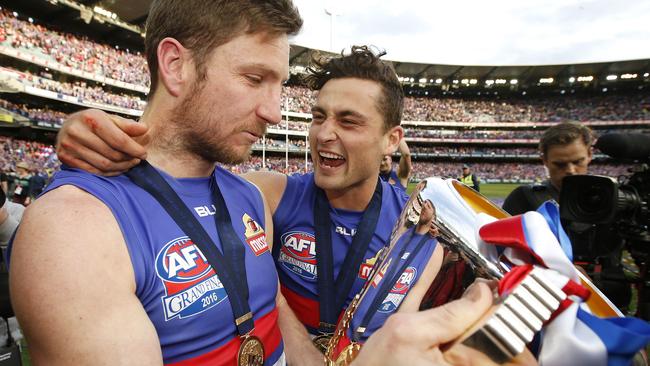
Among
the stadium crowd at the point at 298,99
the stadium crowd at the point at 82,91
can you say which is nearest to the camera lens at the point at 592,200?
the stadium crowd at the point at 298,99

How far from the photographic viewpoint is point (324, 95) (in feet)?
8.55

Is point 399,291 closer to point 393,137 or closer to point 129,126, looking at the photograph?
point 129,126

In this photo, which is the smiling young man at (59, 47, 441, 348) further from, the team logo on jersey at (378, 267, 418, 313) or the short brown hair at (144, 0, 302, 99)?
the team logo on jersey at (378, 267, 418, 313)

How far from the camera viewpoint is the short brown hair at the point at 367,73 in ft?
8.64

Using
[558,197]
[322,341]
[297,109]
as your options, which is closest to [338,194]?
[322,341]

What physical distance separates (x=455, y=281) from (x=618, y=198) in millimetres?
1571

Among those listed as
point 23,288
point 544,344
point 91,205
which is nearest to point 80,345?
point 23,288

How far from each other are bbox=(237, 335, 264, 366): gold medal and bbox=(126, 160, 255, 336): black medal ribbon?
0.04m

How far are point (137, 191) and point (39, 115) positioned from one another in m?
31.6

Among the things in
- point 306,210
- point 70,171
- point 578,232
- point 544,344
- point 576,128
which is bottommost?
point 578,232

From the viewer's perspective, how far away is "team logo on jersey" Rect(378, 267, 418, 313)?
76cm

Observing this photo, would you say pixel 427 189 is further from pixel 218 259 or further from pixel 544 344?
pixel 218 259

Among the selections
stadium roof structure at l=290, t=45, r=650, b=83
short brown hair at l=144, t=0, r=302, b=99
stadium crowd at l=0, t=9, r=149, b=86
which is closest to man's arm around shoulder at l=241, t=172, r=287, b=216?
short brown hair at l=144, t=0, r=302, b=99

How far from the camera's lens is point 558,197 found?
12.0 ft
